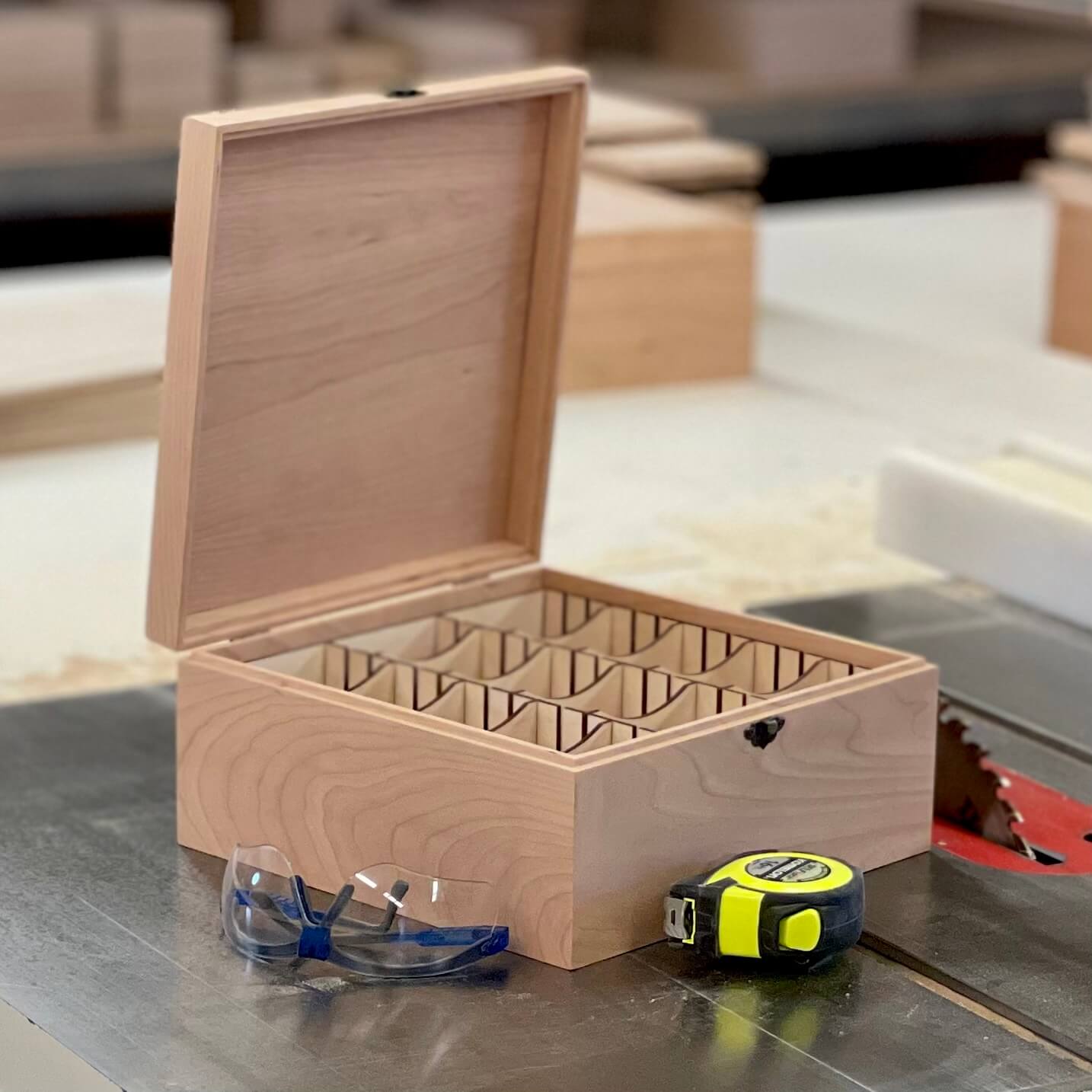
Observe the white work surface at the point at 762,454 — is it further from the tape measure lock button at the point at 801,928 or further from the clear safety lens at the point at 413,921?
the tape measure lock button at the point at 801,928

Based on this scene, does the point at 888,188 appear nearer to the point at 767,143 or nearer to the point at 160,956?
the point at 767,143

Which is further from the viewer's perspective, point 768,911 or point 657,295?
point 657,295

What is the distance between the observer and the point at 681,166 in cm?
293

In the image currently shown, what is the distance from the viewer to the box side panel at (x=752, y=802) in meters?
1.13

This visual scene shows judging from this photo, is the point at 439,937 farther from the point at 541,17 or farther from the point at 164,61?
the point at 541,17

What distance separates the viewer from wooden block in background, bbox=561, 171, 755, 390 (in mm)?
2574

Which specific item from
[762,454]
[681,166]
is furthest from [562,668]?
[681,166]

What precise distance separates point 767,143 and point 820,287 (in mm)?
2102

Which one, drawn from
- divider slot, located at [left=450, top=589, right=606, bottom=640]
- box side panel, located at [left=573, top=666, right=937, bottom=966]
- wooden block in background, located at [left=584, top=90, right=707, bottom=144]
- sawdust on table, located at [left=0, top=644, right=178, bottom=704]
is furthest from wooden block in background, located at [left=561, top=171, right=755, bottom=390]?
A: box side panel, located at [left=573, top=666, right=937, bottom=966]

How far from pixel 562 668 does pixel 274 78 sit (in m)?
3.36

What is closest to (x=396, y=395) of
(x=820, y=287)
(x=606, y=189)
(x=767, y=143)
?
(x=606, y=189)

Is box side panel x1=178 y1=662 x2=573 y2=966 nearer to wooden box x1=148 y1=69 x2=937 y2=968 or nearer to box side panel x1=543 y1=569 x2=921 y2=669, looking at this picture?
wooden box x1=148 y1=69 x2=937 y2=968

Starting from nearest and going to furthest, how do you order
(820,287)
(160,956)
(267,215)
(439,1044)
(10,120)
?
(439,1044) → (160,956) → (267,215) → (820,287) → (10,120)

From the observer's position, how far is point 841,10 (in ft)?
17.3
